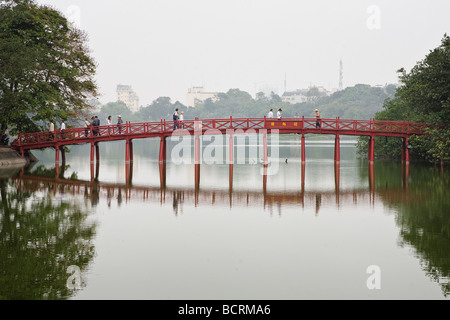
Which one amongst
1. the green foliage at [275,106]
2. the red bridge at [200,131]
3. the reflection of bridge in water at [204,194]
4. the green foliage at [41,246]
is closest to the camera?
the green foliage at [41,246]

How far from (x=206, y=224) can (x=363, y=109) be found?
122 m

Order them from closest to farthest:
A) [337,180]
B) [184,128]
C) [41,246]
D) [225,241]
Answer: [41,246]
[225,241]
[337,180]
[184,128]

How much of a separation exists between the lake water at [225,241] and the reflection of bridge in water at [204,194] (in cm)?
7

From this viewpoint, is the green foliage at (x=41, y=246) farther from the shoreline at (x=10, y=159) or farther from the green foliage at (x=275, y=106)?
the green foliage at (x=275, y=106)

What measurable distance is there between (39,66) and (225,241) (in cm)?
2686

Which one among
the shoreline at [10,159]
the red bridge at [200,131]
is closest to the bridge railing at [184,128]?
the red bridge at [200,131]

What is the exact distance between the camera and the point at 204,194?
21.5 meters

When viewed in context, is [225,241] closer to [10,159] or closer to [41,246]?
[41,246]

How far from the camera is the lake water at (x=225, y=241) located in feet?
29.8

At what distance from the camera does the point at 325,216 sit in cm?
1611

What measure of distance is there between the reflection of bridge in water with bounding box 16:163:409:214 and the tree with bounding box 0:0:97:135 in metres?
8.91

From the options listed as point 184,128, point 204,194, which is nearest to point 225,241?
point 204,194

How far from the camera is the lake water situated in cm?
909

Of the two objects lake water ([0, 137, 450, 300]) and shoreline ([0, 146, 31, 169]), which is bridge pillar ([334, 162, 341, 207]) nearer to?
lake water ([0, 137, 450, 300])
